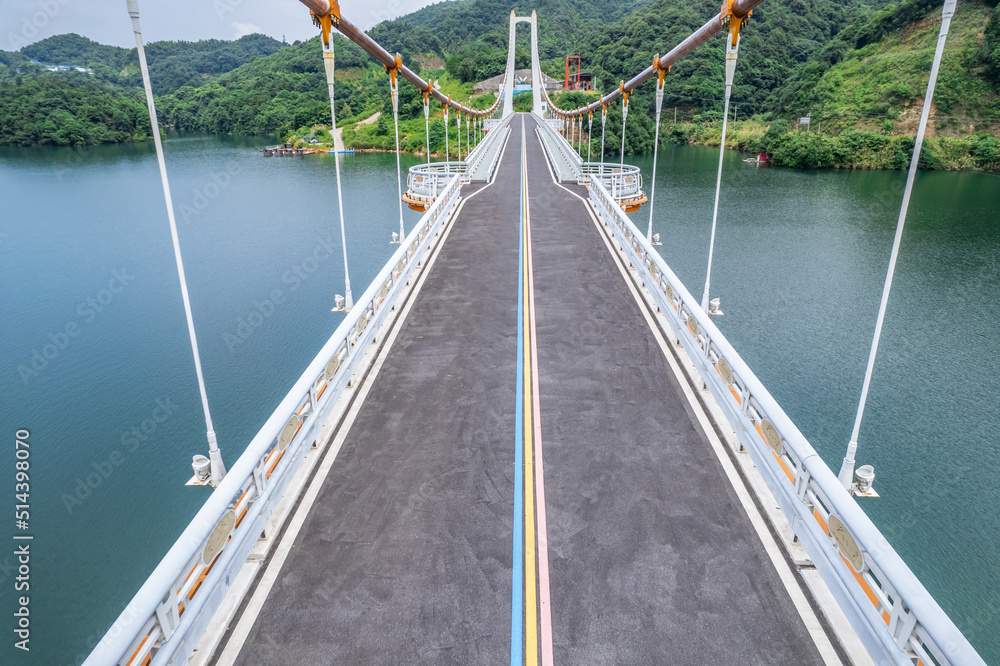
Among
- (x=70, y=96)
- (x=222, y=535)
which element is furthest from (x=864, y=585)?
(x=70, y=96)

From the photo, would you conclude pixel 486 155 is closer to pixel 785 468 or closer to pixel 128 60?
pixel 785 468

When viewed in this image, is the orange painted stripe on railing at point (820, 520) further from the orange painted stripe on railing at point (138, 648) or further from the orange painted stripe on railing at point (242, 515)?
the orange painted stripe on railing at point (138, 648)

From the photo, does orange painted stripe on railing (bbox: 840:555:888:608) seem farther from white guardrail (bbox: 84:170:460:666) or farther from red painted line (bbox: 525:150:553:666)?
white guardrail (bbox: 84:170:460:666)

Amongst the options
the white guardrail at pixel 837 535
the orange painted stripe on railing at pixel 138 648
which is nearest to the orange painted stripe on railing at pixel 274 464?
the orange painted stripe on railing at pixel 138 648

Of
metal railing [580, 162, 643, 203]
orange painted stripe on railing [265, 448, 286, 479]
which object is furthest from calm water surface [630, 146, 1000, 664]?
orange painted stripe on railing [265, 448, 286, 479]

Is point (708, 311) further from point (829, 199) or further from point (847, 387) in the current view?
point (829, 199)
